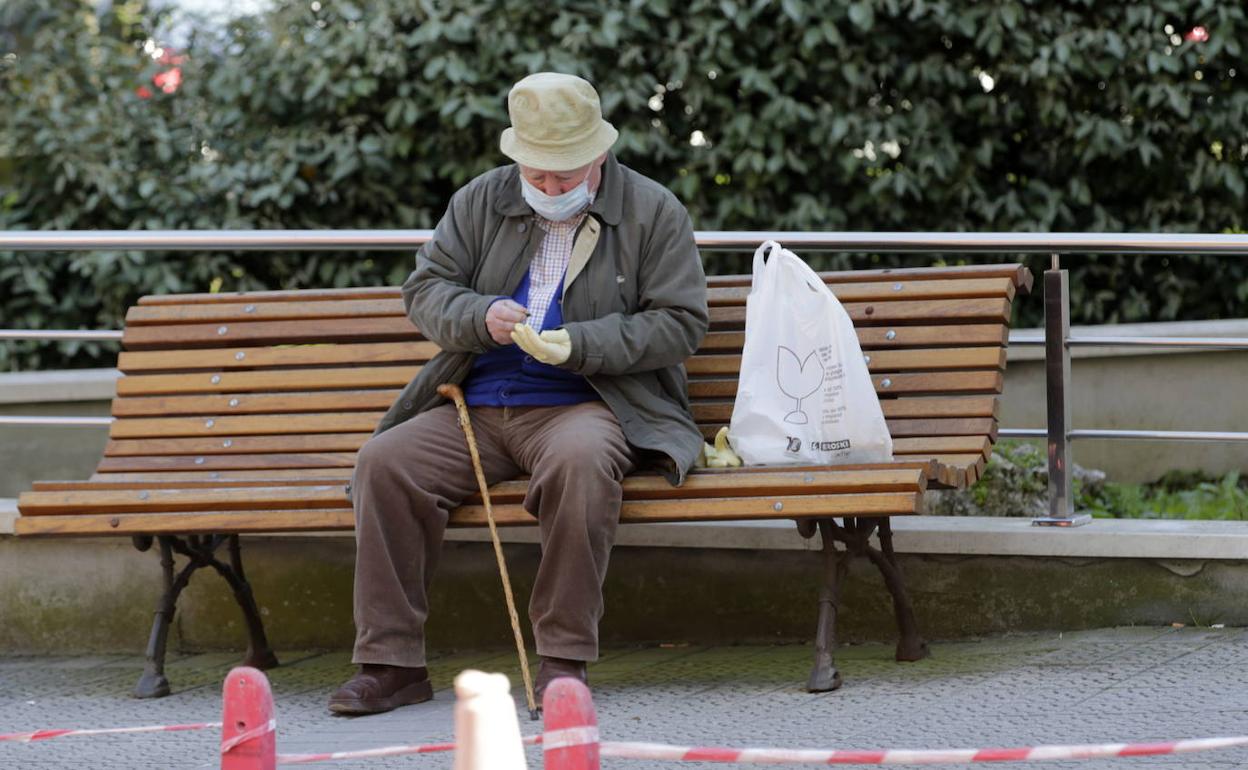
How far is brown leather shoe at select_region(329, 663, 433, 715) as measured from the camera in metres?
4.67

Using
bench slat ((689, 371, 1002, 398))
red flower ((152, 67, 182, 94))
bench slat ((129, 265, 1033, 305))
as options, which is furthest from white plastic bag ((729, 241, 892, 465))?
red flower ((152, 67, 182, 94))

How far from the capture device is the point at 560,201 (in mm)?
4926

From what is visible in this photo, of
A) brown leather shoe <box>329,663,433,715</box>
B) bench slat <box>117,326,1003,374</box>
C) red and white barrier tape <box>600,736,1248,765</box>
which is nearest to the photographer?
red and white barrier tape <box>600,736,1248,765</box>

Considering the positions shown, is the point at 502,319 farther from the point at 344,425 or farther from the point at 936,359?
the point at 936,359

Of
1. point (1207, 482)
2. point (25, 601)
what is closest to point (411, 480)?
point (25, 601)

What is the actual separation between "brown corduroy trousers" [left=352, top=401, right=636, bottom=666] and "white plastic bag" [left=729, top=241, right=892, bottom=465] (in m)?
0.36

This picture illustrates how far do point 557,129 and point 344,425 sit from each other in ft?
3.93

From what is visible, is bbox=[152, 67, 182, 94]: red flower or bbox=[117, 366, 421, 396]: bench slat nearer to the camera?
bbox=[117, 366, 421, 396]: bench slat

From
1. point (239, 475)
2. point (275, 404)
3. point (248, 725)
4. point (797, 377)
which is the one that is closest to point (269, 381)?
point (275, 404)

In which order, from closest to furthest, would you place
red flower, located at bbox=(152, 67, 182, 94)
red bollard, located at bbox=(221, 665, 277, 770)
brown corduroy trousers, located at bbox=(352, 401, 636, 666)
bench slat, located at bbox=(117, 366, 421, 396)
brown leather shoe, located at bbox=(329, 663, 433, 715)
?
red bollard, located at bbox=(221, 665, 277, 770)
brown corduroy trousers, located at bbox=(352, 401, 636, 666)
brown leather shoe, located at bbox=(329, 663, 433, 715)
bench slat, located at bbox=(117, 366, 421, 396)
red flower, located at bbox=(152, 67, 182, 94)

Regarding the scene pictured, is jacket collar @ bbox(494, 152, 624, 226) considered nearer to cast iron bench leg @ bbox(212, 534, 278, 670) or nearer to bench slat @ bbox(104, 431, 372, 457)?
bench slat @ bbox(104, 431, 372, 457)

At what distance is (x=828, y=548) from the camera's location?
474 cm

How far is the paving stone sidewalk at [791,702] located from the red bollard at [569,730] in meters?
1.44

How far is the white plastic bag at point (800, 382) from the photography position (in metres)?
4.71
